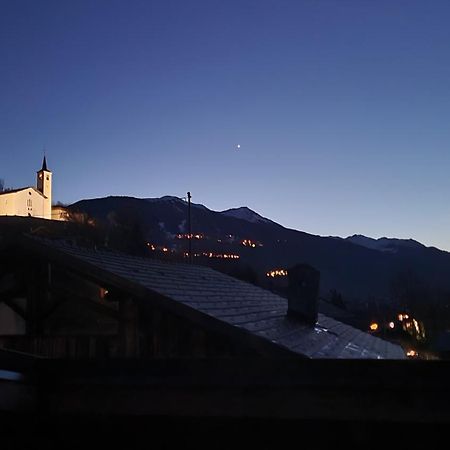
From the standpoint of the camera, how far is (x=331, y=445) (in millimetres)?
1720

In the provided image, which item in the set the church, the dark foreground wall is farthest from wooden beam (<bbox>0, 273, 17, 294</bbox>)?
the church

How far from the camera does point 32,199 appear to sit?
276 ft

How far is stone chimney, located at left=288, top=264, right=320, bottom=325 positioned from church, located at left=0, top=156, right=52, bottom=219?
79.4 metres

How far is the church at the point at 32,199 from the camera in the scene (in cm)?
8069

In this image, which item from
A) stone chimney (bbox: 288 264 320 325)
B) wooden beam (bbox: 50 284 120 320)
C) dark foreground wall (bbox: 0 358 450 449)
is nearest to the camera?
dark foreground wall (bbox: 0 358 450 449)

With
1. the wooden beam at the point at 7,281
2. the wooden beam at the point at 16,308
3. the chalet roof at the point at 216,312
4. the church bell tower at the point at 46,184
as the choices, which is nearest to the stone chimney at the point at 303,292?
the chalet roof at the point at 216,312

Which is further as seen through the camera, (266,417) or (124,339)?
(124,339)

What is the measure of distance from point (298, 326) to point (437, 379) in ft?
23.8

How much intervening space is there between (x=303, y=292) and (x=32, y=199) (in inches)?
3259

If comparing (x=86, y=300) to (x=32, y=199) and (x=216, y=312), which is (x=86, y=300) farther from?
(x=32, y=199)

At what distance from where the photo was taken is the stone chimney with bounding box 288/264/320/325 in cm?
971

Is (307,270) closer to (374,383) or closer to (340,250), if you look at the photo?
(374,383)

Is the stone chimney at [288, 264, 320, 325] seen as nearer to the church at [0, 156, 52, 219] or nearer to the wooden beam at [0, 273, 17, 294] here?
the wooden beam at [0, 273, 17, 294]

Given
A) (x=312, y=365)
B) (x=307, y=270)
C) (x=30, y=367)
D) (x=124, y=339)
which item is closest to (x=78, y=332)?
(x=124, y=339)
